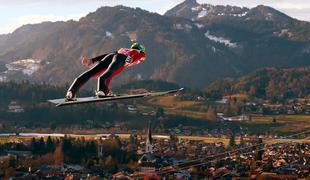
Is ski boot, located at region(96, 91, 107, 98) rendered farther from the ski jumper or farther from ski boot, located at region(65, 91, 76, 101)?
A: ski boot, located at region(65, 91, 76, 101)

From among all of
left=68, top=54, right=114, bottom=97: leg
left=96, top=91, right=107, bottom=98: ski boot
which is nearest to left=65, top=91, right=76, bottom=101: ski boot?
left=68, top=54, right=114, bottom=97: leg

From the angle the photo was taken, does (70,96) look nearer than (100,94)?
No

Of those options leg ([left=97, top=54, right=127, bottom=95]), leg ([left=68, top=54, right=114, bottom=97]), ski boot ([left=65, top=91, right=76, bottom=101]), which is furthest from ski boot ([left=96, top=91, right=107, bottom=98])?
ski boot ([left=65, top=91, right=76, bottom=101])

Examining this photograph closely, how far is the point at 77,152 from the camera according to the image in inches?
4766

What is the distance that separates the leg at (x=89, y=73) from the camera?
64.7 ft

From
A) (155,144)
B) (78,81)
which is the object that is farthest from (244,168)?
(78,81)

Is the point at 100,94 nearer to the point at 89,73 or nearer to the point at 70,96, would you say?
the point at 89,73

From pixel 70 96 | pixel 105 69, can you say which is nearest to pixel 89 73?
pixel 105 69

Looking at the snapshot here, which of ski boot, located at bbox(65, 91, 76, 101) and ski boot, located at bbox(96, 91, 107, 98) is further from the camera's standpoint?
Result: ski boot, located at bbox(65, 91, 76, 101)

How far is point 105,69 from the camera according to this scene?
20203 millimetres

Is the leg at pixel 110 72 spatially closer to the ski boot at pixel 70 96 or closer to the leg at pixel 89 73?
the leg at pixel 89 73

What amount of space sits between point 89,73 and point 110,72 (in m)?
0.49

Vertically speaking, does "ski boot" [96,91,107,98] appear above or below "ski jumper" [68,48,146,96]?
below

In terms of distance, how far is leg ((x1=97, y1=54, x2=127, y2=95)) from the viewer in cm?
1988
